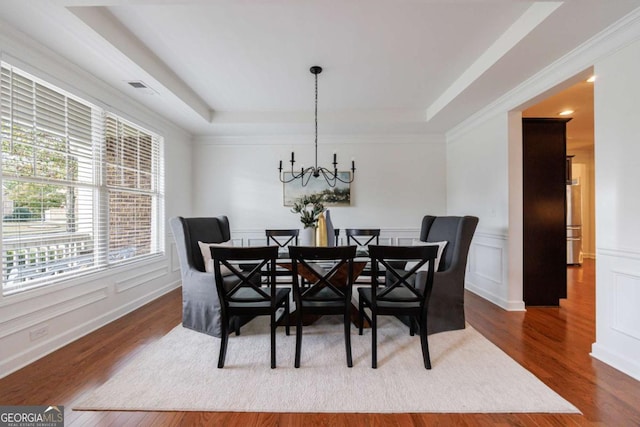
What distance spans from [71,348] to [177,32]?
294 centimetres

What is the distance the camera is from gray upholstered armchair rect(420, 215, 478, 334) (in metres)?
2.74

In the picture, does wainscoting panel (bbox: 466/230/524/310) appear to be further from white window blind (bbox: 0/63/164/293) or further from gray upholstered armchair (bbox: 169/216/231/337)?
white window blind (bbox: 0/63/164/293)

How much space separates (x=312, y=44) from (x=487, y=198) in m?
3.08

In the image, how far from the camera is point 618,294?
7.36 ft

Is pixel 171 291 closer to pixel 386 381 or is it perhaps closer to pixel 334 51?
pixel 386 381

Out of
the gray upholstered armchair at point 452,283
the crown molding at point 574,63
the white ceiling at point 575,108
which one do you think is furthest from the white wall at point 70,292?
the white ceiling at point 575,108

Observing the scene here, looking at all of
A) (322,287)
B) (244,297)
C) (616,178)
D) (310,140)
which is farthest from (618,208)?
(310,140)

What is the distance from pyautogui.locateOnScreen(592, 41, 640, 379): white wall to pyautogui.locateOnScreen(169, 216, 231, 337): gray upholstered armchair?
328 centimetres

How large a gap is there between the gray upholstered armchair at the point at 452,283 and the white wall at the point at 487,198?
1.15 m

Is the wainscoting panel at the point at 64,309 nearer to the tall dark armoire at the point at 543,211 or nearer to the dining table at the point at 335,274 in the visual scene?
the dining table at the point at 335,274

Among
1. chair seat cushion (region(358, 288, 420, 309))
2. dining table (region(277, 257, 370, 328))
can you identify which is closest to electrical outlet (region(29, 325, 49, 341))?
dining table (region(277, 257, 370, 328))

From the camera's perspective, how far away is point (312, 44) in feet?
9.01

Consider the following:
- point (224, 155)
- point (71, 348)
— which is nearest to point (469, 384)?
point (71, 348)

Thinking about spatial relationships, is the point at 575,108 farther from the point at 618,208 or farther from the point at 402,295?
the point at 402,295
